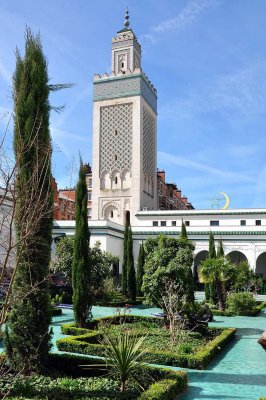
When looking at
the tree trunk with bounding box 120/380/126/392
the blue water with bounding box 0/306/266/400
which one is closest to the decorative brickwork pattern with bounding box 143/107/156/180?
the blue water with bounding box 0/306/266/400

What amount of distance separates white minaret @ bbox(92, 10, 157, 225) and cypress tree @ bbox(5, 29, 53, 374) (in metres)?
29.5

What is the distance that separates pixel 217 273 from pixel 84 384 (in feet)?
45.9

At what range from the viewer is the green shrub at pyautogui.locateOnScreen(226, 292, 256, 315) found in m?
20.2

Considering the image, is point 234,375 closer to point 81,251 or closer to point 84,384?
point 84,384

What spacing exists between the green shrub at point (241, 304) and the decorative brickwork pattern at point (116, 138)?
20708 mm

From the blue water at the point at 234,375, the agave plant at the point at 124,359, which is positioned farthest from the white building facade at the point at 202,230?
the agave plant at the point at 124,359

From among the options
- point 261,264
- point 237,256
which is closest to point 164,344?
point 237,256

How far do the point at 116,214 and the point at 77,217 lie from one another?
24.9 m

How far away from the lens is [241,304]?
20234 millimetres

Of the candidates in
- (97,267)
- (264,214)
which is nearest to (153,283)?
(97,267)

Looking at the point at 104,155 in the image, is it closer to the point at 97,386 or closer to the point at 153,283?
the point at 153,283

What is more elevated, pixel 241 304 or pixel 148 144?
pixel 148 144

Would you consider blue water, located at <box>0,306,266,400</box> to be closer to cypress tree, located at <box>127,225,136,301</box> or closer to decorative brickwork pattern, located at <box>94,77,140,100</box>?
cypress tree, located at <box>127,225,136,301</box>

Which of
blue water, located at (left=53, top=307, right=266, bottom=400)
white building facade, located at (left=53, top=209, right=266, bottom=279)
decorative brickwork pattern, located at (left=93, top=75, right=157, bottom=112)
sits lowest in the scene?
blue water, located at (left=53, top=307, right=266, bottom=400)
